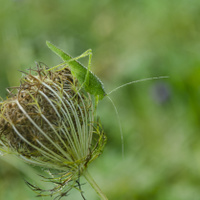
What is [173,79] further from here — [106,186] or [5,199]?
[5,199]

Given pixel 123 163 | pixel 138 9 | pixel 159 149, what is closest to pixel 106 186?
pixel 123 163

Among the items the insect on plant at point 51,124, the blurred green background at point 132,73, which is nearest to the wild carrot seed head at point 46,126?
the insect on plant at point 51,124

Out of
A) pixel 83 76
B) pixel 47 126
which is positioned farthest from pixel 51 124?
pixel 83 76

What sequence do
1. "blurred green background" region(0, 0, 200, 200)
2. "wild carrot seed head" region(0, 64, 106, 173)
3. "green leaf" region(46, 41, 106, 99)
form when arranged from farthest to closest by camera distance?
"blurred green background" region(0, 0, 200, 200)
"green leaf" region(46, 41, 106, 99)
"wild carrot seed head" region(0, 64, 106, 173)

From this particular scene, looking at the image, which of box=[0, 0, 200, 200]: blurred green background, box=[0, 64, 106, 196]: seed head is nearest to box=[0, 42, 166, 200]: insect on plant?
box=[0, 64, 106, 196]: seed head

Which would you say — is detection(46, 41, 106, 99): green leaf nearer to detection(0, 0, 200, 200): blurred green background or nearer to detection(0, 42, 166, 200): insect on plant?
detection(0, 42, 166, 200): insect on plant

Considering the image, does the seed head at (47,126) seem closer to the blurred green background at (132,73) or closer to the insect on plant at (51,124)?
the insect on plant at (51,124)
